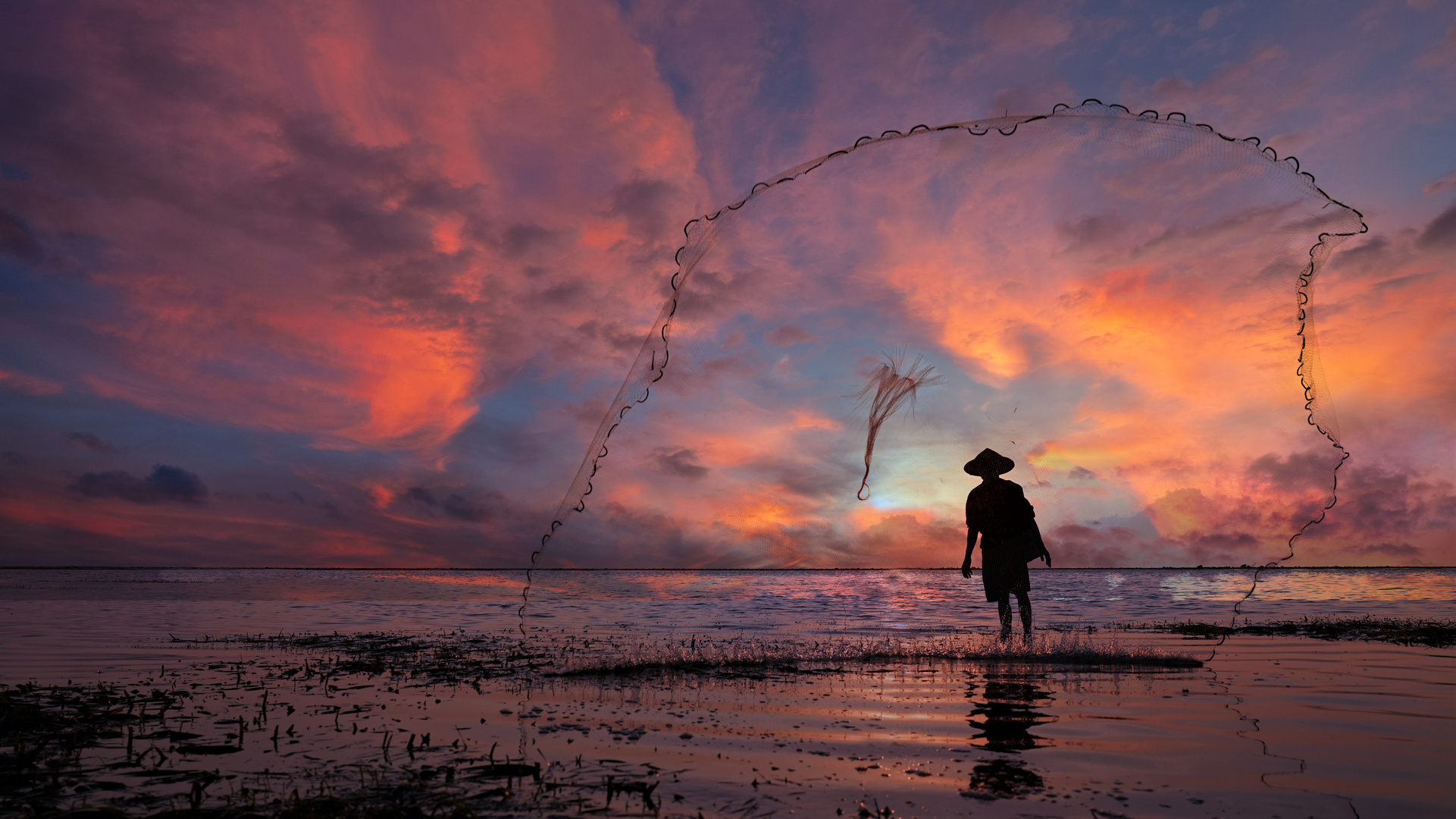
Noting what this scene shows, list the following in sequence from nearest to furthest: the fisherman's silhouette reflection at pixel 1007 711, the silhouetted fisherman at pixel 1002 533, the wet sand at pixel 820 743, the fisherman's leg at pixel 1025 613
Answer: the wet sand at pixel 820 743, the fisherman's silhouette reflection at pixel 1007 711, the fisherman's leg at pixel 1025 613, the silhouetted fisherman at pixel 1002 533

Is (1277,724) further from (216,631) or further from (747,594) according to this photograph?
(747,594)

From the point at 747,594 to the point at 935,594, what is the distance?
26.2 ft

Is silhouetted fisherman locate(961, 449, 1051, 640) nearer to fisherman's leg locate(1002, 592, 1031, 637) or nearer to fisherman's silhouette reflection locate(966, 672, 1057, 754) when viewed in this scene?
fisherman's leg locate(1002, 592, 1031, 637)

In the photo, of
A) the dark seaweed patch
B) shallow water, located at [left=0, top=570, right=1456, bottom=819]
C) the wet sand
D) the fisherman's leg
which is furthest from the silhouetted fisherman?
the dark seaweed patch

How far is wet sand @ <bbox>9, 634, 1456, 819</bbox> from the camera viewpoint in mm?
4160

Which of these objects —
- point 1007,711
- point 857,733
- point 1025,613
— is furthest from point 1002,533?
point 857,733

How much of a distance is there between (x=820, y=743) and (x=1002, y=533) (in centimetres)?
775

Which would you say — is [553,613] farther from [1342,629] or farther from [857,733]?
[1342,629]

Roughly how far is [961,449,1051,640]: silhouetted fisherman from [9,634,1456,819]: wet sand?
10.3 feet

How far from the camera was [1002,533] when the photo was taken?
39.7 ft

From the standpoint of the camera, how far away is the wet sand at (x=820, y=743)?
164 inches

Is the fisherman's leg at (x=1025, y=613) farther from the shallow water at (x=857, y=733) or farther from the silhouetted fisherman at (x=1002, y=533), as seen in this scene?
the shallow water at (x=857, y=733)

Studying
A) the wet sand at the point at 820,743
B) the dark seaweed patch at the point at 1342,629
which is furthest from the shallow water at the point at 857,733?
the dark seaweed patch at the point at 1342,629

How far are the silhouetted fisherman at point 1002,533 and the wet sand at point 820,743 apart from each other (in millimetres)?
3149
